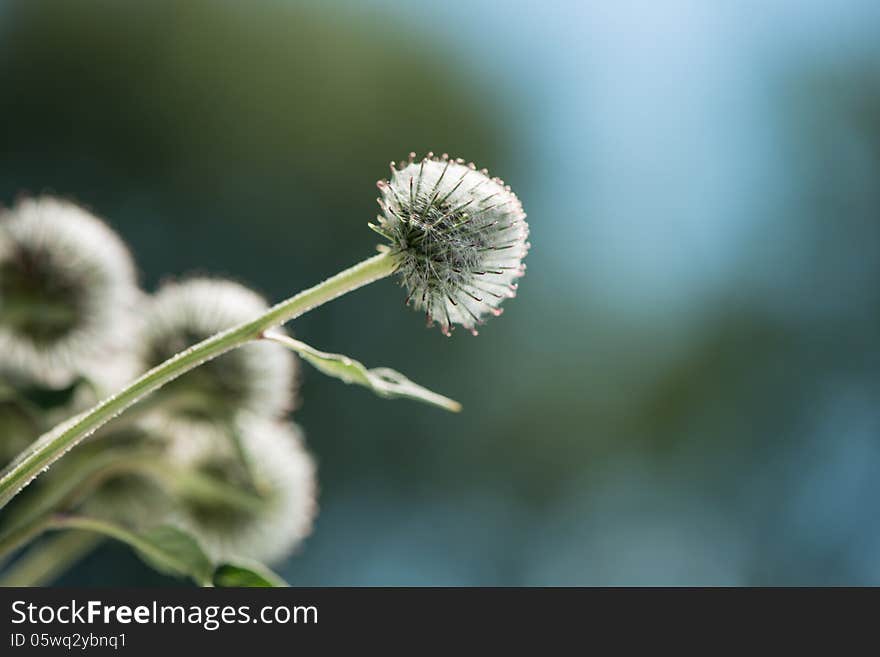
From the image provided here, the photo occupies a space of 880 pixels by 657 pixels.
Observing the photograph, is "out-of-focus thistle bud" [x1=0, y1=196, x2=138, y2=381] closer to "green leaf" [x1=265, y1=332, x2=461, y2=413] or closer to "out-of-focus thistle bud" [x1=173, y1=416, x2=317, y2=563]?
"out-of-focus thistle bud" [x1=173, y1=416, x2=317, y2=563]

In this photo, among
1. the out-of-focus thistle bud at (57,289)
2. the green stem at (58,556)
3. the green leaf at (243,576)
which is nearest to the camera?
the green leaf at (243,576)

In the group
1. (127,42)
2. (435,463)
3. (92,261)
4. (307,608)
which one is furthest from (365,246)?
(307,608)

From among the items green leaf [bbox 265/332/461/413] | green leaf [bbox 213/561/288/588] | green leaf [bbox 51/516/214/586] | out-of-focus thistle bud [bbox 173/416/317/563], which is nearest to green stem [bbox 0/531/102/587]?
out-of-focus thistle bud [bbox 173/416/317/563]

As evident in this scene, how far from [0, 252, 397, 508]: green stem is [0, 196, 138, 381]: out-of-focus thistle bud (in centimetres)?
86

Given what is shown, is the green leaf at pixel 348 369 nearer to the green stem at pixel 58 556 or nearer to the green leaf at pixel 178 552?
the green leaf at pixel 178 552

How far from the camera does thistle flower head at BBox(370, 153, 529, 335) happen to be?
1326 mm

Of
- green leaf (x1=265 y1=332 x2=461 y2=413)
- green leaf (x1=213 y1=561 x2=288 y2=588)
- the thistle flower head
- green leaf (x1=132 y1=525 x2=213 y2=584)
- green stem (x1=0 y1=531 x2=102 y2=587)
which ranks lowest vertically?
green leaf (x1=213 y1=561 x2=288 y2=588)

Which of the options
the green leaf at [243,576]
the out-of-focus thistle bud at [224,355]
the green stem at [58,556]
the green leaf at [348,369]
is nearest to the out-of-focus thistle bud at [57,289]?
the out-of-focus thistle bud at [224,355]

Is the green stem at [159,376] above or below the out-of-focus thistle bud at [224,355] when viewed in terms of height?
below

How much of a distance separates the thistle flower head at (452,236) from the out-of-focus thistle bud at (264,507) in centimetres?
72

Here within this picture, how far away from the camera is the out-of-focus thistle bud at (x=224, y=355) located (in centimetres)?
205

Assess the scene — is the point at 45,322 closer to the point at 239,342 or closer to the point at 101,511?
the point at 101,511

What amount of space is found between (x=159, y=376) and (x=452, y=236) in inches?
18.4

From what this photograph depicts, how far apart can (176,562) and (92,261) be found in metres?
1.05
